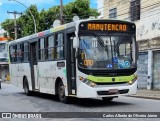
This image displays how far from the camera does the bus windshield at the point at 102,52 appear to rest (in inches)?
546

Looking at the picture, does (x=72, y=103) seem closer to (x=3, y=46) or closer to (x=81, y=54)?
(x=81, y=54)

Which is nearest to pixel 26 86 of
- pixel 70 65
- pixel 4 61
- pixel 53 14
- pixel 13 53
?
pixel 13 53

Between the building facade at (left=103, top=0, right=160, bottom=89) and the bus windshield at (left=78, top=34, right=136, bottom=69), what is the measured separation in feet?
33.8

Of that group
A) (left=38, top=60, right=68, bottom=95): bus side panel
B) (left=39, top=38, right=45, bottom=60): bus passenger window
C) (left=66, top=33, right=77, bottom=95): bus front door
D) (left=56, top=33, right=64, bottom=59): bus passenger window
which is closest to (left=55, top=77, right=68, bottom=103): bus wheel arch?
(left=38, top=60, right=68, bottom=95): bus side panel

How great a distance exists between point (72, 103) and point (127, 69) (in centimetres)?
295

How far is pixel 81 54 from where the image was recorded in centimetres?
1392

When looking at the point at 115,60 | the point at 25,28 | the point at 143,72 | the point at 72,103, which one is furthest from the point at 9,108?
the point at 25,28

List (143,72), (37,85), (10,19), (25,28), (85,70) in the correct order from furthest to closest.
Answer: (10,19) → (25,28) → (143,72) → (37,85) → (85,70)

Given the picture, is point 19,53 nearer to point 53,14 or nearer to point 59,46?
point 59,46

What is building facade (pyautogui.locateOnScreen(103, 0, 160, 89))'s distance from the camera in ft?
79.9

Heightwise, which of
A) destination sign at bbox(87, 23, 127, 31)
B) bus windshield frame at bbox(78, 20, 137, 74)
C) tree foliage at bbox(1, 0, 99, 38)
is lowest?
bus windshield frame at bbox(78, 20, 137, 74)

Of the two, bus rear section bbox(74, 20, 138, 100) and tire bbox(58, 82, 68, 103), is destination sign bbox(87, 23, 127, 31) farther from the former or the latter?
tire bbox(58, 82, 68, 103)

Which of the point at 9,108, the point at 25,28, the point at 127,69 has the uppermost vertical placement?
the point at 25,28

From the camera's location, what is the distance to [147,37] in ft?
83.3
